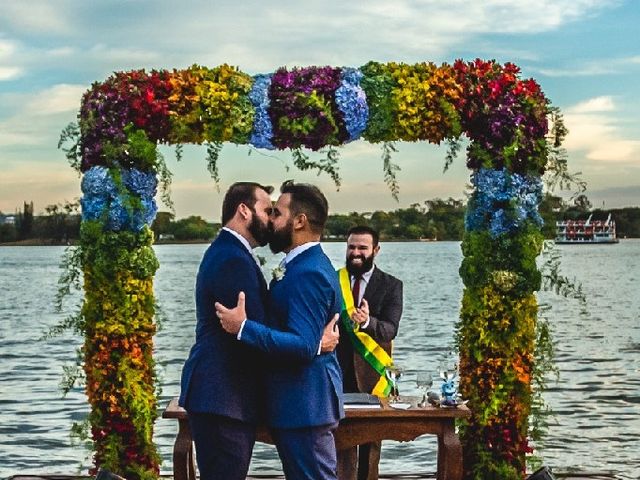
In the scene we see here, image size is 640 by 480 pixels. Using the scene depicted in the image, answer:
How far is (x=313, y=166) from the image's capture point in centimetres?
849

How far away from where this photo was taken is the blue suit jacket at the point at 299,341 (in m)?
5.72

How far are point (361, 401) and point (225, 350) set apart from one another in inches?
79.1

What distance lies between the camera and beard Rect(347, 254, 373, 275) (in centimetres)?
843

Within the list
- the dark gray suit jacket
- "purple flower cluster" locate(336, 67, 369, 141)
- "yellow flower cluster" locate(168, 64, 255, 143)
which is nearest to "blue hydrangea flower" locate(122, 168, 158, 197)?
"yellow flower cluster" locate(168, 64, 255, 143)

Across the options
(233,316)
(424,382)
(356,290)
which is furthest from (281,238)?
(356,290)

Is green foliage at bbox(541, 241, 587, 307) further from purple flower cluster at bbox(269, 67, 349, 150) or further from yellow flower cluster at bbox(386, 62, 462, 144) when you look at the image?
purple flower cluster at bbox(269, 67, 349, 150)

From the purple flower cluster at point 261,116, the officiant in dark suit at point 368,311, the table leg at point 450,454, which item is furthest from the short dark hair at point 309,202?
the purple flower cluster at point 261,116

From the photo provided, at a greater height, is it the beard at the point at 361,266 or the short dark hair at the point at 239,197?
the short dark hair at the point at 239,197

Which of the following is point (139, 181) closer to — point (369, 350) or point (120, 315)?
point (120, 315)

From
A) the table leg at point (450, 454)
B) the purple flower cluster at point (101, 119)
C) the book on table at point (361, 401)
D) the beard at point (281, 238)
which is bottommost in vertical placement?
the table leg at point (450, 454)

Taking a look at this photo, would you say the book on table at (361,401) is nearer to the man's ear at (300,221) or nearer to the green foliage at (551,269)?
the green foliage at (551,269)

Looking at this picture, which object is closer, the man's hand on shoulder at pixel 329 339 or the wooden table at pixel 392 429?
the man's hand on shoulder at pixel 329 339

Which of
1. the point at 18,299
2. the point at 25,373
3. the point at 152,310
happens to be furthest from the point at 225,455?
the point at 18,299

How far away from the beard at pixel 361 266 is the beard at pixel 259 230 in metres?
2.39
